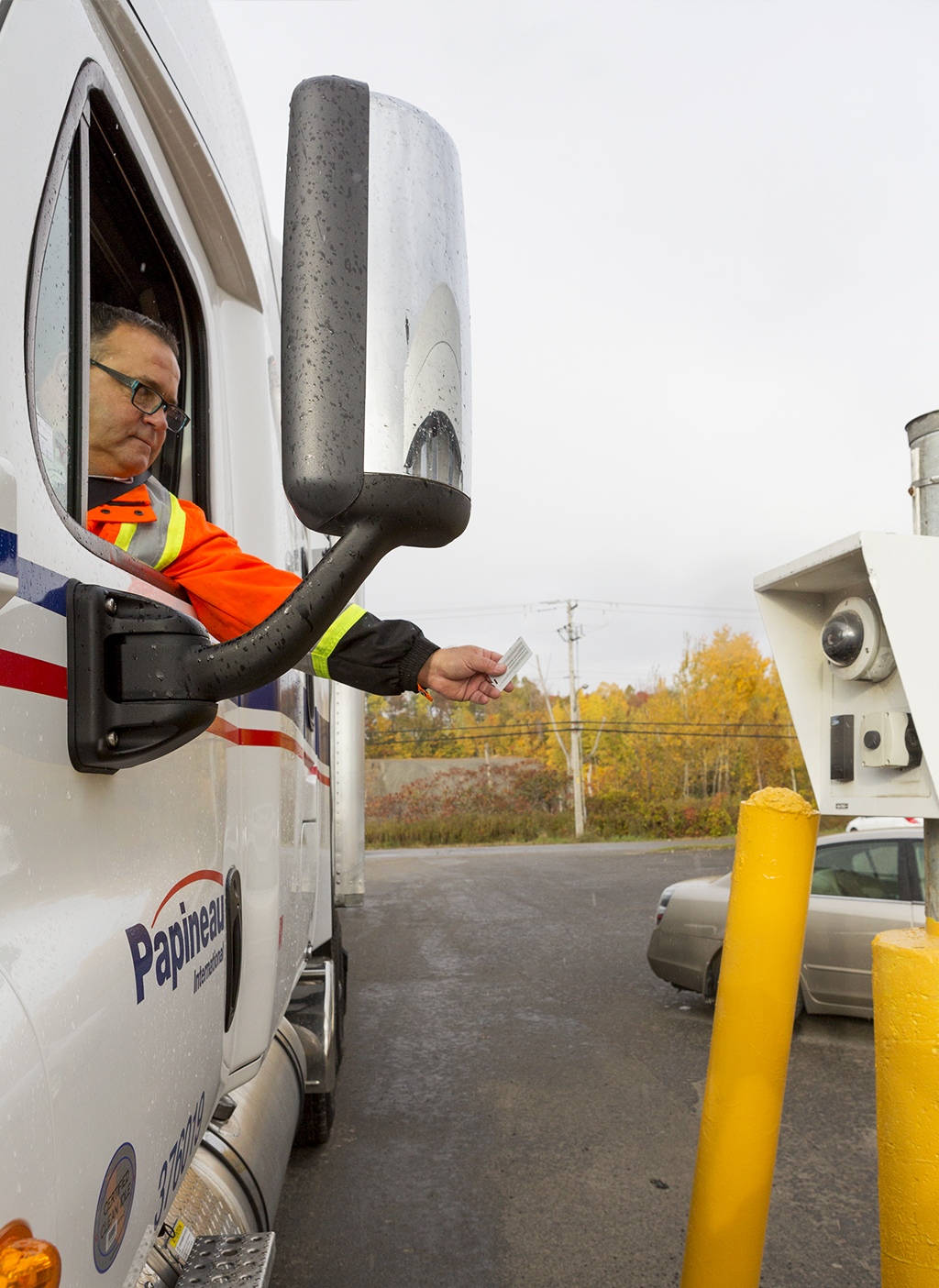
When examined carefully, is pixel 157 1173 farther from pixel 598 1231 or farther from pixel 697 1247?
pixel 598 1231

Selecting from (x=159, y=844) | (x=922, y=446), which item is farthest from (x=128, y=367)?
(x=922, y=446)

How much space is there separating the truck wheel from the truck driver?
337cm

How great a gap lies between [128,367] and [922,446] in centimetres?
154

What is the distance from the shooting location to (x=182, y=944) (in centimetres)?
134

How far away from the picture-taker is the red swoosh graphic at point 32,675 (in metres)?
0.90

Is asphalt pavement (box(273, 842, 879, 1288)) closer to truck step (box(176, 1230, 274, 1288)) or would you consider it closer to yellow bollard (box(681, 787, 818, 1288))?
yellow bollard (box(681, 787, 818, 1288))

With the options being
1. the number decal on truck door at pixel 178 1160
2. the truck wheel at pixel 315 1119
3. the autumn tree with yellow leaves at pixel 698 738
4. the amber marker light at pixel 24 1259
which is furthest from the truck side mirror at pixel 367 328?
the autumn tree with yellow leaves at pixel 698 738

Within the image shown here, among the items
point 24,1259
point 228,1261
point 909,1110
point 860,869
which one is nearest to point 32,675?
point 24,1259

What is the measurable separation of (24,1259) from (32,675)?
1.67 ft

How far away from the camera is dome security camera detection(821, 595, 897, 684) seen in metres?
2.06

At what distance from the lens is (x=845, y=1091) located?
5.23 metres

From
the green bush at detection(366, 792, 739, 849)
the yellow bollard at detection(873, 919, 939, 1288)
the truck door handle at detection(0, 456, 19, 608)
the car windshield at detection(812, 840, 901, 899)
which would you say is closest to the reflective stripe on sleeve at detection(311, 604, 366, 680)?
the truck door handle at detection(0, 456, 19, 608)

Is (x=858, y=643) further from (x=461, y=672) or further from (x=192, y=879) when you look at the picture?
(x=192, y=879)

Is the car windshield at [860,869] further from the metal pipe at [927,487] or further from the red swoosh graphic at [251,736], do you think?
the red swoosh graphic at [251,736]
